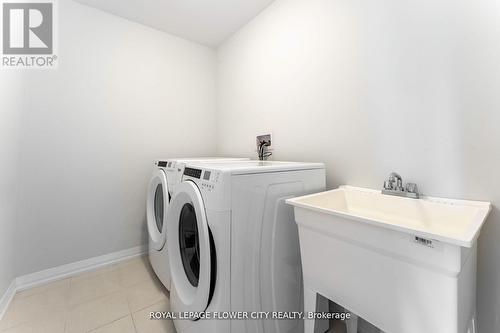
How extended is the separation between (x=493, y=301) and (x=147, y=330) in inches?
65.3

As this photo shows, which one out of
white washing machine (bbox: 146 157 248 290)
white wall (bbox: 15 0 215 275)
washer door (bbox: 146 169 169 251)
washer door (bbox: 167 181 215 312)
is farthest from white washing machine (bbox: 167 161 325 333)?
white wall (bbox: 15 0 215 275)

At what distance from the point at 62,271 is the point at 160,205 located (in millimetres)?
974

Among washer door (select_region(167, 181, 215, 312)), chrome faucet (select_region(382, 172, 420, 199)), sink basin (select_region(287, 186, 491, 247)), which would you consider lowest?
washer door (select_region(167, 181, 215, 312))

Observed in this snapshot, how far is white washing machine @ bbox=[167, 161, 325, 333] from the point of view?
32.7 inches

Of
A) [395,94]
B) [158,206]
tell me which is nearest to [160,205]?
[158,206]

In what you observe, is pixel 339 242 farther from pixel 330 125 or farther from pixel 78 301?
pixel 78 301

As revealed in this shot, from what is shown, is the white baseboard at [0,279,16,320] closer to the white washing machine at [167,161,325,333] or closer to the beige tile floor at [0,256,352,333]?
the beige tile floor at [0,256,352,333]

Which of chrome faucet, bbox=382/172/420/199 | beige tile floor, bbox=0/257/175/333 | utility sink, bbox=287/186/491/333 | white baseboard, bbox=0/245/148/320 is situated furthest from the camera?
white baseboard, bbox=0/245/148/320

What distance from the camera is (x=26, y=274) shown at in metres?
1.54

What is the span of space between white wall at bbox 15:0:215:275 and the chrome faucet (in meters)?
1.96

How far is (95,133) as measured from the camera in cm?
179

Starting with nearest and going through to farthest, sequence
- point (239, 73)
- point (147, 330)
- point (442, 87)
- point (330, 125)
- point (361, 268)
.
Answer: point (361, 268) → point (442, 87) → point (147, 330) → point (330, 125) → point (239, 73)

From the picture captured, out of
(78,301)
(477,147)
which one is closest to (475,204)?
(477,147)

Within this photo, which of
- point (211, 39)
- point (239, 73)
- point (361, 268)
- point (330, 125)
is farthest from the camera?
point (211, 39)
